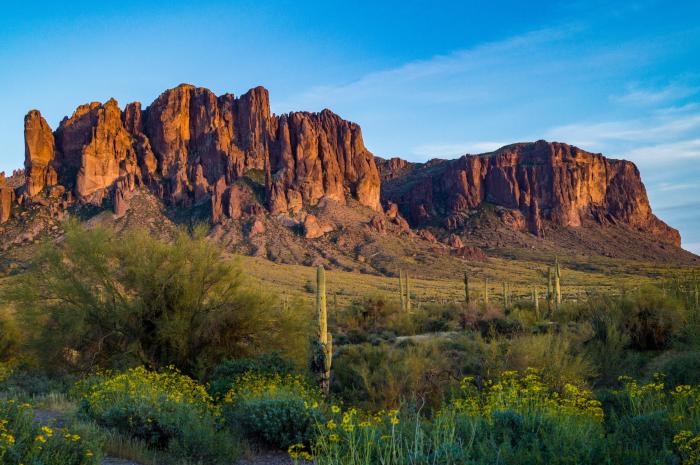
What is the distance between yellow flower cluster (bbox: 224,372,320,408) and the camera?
32.9ft

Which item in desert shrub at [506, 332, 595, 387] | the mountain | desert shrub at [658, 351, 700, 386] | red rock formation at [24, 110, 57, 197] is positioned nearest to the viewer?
desert shrub at [658, 351, 700, 386]

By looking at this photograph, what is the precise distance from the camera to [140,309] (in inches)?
631

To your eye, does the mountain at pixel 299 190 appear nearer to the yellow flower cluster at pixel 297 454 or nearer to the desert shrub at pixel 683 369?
the desert shrub at pixel 683 369

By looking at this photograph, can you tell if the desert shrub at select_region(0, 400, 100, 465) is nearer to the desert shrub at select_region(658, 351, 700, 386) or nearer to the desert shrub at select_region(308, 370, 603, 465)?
the desert shrub at select_region(308, 370, 603, 465)

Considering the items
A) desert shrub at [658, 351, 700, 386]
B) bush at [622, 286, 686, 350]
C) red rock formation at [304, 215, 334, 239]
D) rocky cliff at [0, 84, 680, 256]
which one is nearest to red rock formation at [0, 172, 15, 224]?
rocky cliff at [0, 84, 680, 256]

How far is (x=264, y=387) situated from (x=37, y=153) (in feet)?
378

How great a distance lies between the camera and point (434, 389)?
13.0 m

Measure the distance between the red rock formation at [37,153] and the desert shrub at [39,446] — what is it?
10613 cm

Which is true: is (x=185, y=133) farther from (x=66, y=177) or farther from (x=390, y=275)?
(x=390, y=275)

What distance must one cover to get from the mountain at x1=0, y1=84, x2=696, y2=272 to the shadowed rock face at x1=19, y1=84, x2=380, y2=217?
1.01 ft

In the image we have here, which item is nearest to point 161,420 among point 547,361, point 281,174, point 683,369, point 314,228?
point 547,361

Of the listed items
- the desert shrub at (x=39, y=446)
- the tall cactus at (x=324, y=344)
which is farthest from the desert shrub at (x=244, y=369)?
the desert shrub at (x=39, y=446)

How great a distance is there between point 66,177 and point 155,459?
113m

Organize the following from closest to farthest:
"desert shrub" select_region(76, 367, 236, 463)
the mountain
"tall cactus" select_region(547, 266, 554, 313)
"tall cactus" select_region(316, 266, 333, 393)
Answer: "desert shrub" select_region(76, 367, 236, 463), "tall cactus" select_region(316, 266, 333, 393), "tall cactus" select_region(547, 266, 554, 313), the mountain
